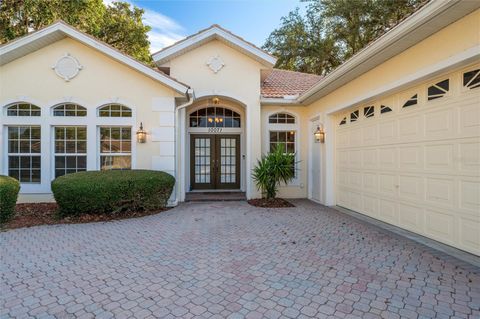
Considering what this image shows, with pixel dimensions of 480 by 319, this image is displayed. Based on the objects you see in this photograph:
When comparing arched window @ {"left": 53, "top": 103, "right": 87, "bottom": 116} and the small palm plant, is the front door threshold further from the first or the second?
arched window @ {"left": 53, "top": 103, "right": 87, "bottom": 116}

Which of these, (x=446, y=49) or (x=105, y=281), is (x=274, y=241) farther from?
(x=446, y=49)

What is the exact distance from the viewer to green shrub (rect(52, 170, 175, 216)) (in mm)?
6480

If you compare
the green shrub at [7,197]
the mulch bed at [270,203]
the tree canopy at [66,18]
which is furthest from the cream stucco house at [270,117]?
the tree canopy at [66,18]

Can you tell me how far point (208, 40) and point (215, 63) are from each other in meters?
0.82

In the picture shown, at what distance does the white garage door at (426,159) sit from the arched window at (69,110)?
832 centimetres

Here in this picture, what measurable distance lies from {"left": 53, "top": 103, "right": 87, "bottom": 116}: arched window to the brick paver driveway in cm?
392

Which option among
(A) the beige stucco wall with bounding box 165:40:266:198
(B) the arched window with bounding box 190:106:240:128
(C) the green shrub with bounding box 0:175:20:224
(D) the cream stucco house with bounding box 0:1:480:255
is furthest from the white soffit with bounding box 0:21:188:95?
(C) the green shrub with bounding box 0:175:20:224

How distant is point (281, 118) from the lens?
33.2 ft

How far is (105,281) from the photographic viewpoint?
11.1 ft

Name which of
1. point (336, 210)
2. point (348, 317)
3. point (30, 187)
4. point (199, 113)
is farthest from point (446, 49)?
point (30, 187)

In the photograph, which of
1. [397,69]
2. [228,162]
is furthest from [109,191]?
[397,69]

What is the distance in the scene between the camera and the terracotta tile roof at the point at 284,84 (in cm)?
998

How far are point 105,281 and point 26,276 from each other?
1.14 m

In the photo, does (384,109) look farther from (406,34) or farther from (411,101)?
(406,34)
